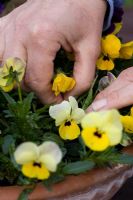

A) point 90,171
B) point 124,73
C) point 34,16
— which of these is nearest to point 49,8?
point 34,16

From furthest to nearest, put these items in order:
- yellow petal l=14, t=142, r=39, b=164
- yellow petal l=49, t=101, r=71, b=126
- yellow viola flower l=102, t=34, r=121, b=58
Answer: yellow viola flower l=102, t=34, r=121, b=58 < yellow petal l=49, t=101, r=71, b=126 < yellow petal l=14, t=142, r=39, b=164

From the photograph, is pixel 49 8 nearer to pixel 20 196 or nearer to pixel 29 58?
pixel 29 58

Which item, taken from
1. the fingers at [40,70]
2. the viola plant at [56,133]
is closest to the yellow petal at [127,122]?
the viola plant at [56,133]

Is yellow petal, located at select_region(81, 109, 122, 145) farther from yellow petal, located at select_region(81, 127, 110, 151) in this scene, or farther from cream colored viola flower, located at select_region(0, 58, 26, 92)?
cream colored viola flower, located at select_region(0, 58, 26, 92)

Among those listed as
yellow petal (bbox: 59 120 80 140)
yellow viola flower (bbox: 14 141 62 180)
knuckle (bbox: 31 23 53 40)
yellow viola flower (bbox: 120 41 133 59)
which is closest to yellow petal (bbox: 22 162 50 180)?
yellow viola flower (bbox: 14 141 62 180)

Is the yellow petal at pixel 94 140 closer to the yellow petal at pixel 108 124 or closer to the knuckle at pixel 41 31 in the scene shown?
the yellow petal at pixel 108 124

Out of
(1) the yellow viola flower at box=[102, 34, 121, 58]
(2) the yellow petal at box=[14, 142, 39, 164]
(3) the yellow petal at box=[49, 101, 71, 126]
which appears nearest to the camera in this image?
(2) the yellow petal at box=[14, 142, 39, 164]
